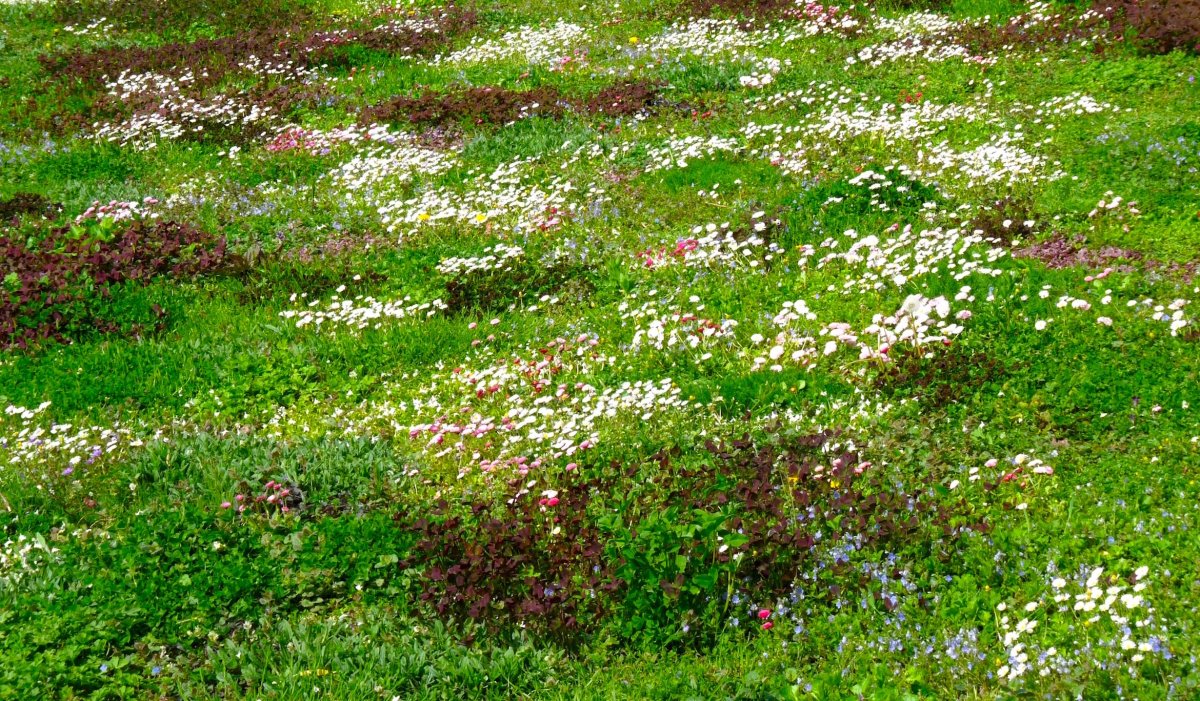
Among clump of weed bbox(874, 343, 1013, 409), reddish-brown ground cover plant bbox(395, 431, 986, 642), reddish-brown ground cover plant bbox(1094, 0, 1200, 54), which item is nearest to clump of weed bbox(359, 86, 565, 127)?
reddish-brown ground cover plant bbox(1094, 0, 1200, 54)

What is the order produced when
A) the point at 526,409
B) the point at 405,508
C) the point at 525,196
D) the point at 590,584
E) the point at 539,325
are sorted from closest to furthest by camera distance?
the point at 590,584 < the point at 405,508 < the point at 526,409 < the point at 539,325 < the point at 525,196

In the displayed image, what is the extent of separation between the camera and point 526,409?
7617 mm

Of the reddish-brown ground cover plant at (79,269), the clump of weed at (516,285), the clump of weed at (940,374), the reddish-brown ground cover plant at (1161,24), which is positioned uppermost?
the reddish-brown ground cover plant at (1161,24)

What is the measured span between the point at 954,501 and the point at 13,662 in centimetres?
519

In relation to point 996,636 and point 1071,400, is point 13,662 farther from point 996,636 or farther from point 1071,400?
point 1071,400

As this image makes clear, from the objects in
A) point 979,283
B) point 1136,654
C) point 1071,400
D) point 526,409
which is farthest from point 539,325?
point 1136,654

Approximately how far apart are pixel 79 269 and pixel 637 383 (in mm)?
6920

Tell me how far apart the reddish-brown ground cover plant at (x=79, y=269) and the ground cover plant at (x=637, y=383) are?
2.5 inches

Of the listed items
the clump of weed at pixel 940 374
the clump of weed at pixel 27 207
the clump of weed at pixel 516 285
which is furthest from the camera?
the clump of weed at pixel 27 207

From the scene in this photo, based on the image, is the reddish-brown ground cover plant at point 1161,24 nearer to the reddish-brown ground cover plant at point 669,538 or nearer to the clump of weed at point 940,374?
the clump of weed at point 940,374

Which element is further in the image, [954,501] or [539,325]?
[539,325]

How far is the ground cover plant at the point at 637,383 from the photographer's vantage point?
515 cm

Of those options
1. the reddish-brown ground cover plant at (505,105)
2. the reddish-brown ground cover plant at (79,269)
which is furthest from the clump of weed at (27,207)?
the reddish-brown ground cover plant at (505,105)

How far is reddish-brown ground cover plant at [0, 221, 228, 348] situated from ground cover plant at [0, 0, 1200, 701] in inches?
2.5
